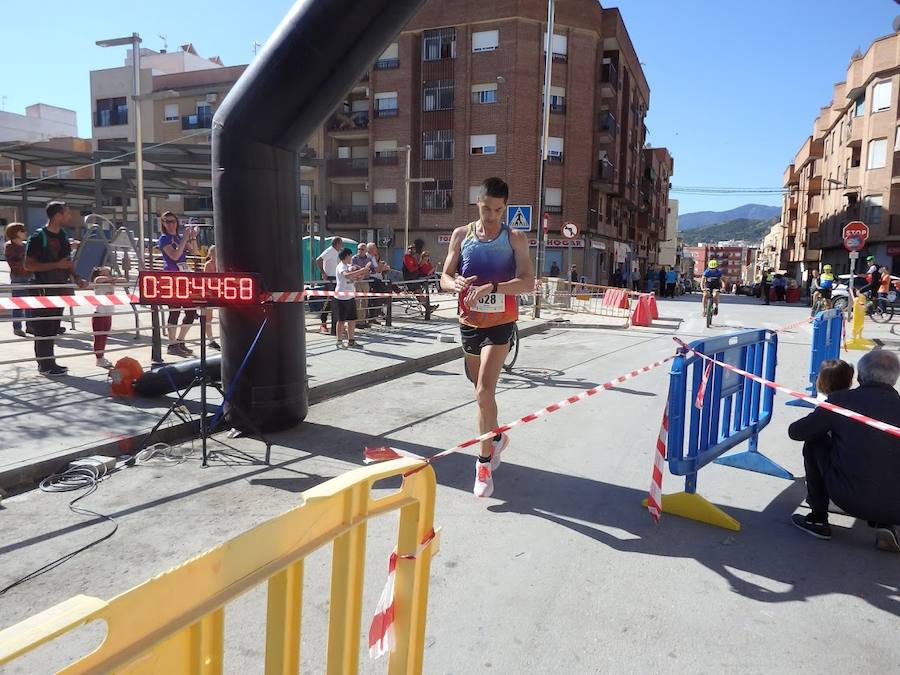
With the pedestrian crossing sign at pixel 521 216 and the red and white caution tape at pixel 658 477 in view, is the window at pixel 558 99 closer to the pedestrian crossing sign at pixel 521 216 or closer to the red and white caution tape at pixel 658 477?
the pedestrian crossing sign at pixel 521 216

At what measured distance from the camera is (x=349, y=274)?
11.2 m

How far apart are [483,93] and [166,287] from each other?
120 ft

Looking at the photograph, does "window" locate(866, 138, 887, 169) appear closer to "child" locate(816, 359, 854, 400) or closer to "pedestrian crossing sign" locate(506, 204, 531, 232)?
"pedestrian crossing sign" locate(506, 204, 531, 232)

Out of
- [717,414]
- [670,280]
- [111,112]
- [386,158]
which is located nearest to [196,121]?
[111,112]

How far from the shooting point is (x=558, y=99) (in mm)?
39312

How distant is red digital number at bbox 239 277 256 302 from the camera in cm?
516

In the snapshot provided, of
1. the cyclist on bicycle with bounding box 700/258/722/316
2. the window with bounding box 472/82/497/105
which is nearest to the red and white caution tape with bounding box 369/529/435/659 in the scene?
the cyclist on bicycle with bounding box 700/258/722/316

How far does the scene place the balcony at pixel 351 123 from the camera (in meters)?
41.4

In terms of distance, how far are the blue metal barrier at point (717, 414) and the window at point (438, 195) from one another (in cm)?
3502

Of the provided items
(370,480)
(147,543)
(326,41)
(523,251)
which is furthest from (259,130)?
(370,480)

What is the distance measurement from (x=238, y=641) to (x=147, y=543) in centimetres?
120

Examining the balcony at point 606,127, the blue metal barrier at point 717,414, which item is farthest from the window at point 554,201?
the blue metal barrier at point 717,414

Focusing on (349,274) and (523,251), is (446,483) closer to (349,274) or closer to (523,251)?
(523,251)

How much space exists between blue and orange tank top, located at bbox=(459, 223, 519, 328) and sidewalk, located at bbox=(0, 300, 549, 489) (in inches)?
112
